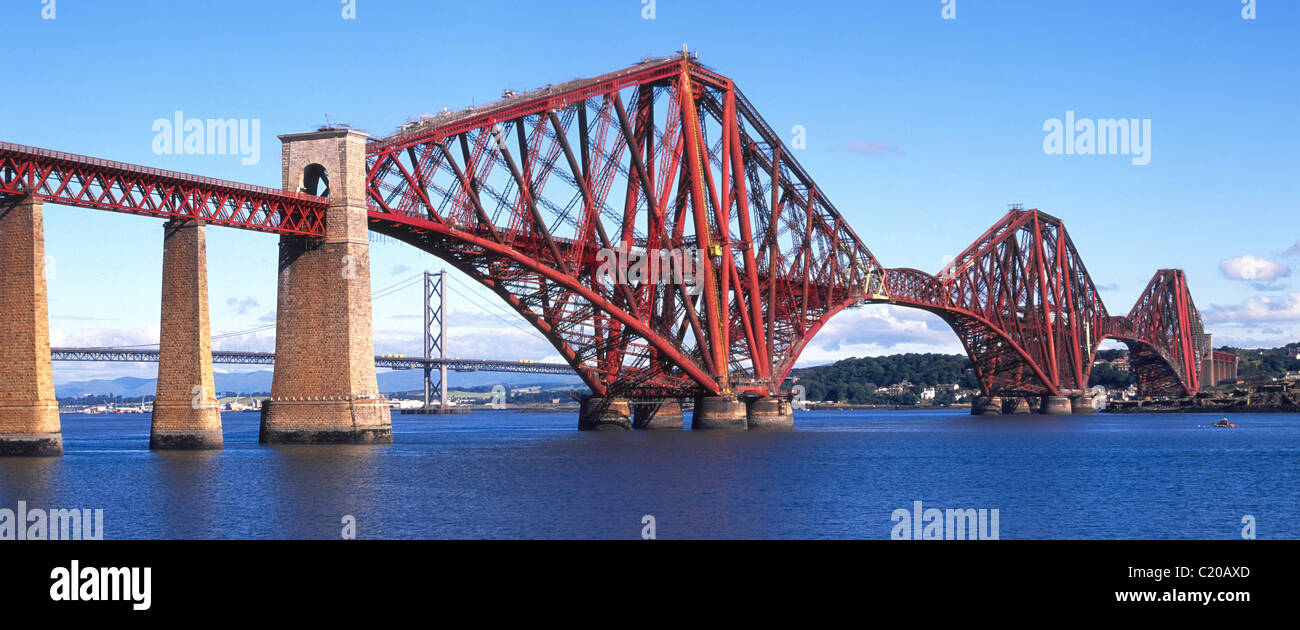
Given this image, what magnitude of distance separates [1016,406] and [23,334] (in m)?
139

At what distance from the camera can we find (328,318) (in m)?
64.0

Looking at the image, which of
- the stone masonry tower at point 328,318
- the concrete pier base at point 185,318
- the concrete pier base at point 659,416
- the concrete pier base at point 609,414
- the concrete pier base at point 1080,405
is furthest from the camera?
the concrete pier base at point 1080,405

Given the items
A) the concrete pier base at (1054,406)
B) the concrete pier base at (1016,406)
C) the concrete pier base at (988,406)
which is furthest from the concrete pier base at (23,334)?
the concrete pier base at (1054,406)

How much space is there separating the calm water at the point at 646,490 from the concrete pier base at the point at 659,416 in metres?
21.9

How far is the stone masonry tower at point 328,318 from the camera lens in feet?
210

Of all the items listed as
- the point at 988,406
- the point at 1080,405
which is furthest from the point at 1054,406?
the point at 1080,405

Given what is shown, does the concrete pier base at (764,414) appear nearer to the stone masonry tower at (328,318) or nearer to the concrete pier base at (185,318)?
the stone masonry tower at (328,318)

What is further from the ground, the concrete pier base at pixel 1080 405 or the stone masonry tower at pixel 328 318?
the stone masonry tower at pixel 328 318

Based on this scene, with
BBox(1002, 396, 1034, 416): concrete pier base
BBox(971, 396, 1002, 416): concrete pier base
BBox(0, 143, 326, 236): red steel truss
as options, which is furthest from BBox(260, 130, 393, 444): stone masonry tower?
BBox(1002, 396, 1034, 416): concrete pier base

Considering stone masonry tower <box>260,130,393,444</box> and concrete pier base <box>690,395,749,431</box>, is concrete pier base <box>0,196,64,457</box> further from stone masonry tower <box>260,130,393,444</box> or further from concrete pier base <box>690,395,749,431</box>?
concrete pier base <box>690,395,749,431</box>

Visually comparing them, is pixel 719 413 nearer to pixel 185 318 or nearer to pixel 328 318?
pixel 328 318

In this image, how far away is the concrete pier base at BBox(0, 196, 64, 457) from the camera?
5059cm
